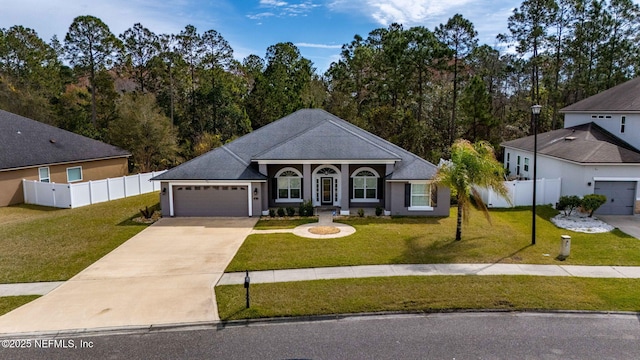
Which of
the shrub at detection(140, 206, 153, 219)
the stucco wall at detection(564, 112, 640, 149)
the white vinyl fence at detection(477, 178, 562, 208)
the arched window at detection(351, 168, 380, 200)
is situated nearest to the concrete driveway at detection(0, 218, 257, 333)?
the shrub at detection(140, 206, 153, 219)

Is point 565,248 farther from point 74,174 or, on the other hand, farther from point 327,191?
point 74,174

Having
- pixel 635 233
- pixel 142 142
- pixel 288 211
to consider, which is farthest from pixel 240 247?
pixel 142 142

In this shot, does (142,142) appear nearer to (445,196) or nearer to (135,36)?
(135,36)

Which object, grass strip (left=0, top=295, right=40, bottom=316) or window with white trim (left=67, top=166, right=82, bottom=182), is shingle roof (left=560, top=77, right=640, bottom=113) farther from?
window with white trim (left=67, top=166, right=82, bottom=182)

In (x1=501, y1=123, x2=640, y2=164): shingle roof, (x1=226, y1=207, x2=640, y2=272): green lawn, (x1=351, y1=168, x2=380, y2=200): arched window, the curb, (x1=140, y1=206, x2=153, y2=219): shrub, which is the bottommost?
the curb

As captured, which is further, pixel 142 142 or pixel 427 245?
pixel 142 142
